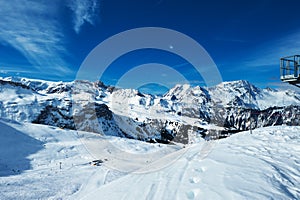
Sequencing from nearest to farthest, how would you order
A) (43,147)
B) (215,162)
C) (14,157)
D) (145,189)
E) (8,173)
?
(145,189)
(215,162)
(8,173)
(14,157)
(43,147)

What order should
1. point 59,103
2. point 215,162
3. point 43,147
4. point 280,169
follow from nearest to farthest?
point 280,169, point 215,162, point 43,147, point 59,103

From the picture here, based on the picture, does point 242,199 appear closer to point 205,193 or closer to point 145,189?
point 205,193

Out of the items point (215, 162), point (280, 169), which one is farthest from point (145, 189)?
point (280, 169)

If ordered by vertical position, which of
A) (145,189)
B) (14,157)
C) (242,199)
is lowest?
(14,157)

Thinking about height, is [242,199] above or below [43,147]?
above

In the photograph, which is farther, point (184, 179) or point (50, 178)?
point (50, 178)

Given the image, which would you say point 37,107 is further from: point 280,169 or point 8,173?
point 280,169

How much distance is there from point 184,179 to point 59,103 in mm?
191391

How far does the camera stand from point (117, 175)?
11.4 m

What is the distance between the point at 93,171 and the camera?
41.2ft

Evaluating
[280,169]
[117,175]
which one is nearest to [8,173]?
[117,175]

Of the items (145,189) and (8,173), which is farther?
(8,173)

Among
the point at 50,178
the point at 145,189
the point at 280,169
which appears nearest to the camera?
the point at 145,189

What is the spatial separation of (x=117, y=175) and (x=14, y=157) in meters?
10.4
